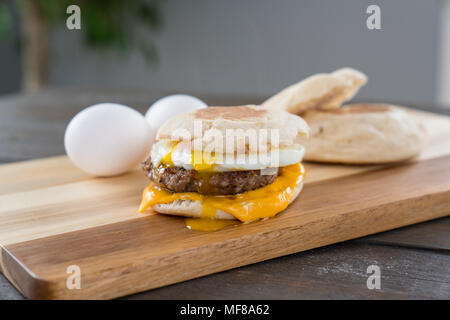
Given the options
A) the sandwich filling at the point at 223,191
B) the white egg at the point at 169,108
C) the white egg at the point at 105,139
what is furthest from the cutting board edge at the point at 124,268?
the white egg at the point at 169,108

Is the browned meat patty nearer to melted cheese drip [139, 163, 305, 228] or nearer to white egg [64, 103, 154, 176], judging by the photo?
melted cheese drip [139, 163, 305, 228]

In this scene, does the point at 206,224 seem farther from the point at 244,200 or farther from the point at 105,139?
the point at 105,139

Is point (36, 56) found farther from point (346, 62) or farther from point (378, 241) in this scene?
point (378, 241)

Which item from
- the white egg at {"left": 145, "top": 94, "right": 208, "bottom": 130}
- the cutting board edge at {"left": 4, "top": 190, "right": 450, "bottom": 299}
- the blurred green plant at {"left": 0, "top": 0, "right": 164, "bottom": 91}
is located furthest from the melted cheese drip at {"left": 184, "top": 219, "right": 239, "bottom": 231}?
the blurred green plant at {"left": 0, "top": 0, "right": 164, "bottom": 91}

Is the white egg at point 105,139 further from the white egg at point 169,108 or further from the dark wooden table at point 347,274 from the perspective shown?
the dark wooden table at point 347,274

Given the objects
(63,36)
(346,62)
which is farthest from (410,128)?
(63,36)
